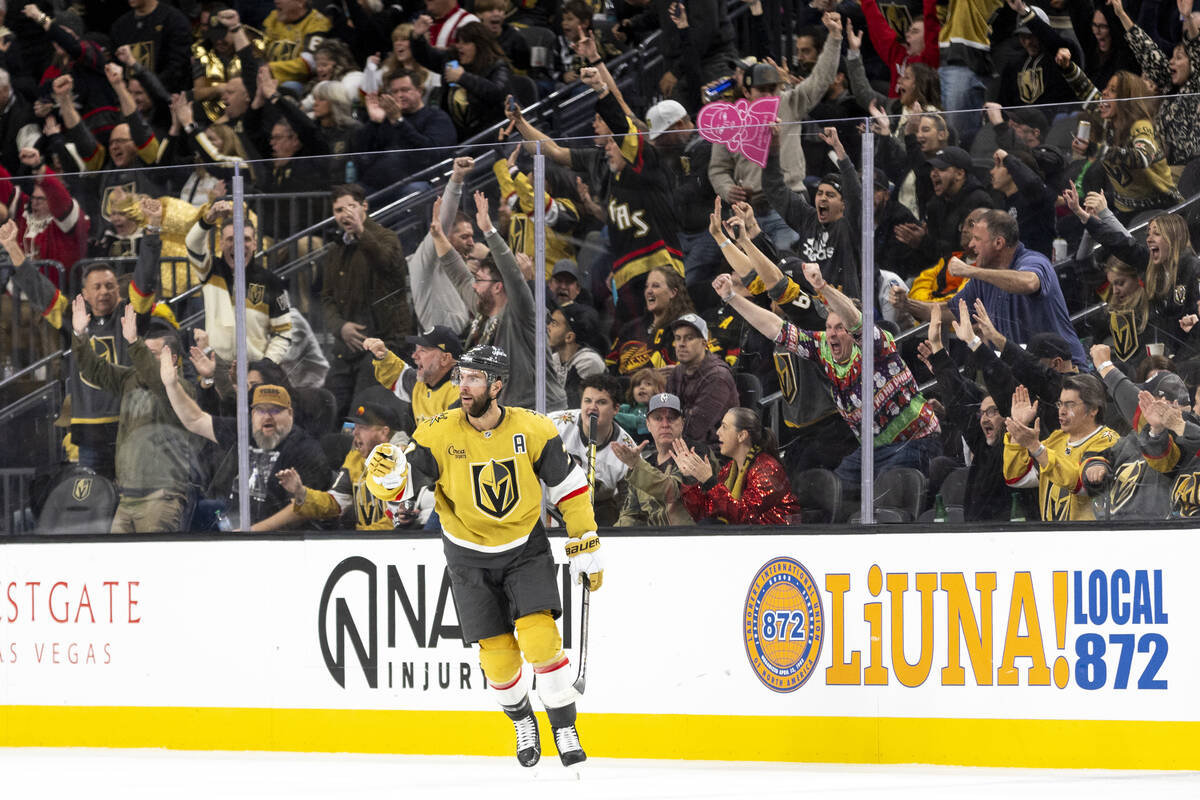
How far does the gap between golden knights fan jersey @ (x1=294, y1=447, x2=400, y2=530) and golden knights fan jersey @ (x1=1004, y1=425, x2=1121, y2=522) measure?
2658 mm

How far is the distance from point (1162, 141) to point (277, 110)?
5505 mm

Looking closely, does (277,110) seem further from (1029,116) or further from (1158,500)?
(1158,500)

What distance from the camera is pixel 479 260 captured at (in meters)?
7.15

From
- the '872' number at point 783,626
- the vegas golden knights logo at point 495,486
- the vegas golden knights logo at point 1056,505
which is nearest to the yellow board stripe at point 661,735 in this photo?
the '872' number at point 783,626

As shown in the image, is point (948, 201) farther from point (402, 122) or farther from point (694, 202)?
point (402, 122)

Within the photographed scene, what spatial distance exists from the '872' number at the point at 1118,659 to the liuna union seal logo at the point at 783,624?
3.29 ft

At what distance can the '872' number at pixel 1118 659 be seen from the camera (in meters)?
6.26

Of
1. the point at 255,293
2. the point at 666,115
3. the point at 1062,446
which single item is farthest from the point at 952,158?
the point at 255,293

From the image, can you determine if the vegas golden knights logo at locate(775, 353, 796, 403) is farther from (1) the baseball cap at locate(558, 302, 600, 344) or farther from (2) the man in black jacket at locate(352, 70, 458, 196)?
(2) the man in black jacket at locate(352, 70, 458, 196)

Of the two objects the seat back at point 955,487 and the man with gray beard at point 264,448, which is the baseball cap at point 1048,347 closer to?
the seat back at point 955,487

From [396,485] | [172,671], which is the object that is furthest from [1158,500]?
[172,671]

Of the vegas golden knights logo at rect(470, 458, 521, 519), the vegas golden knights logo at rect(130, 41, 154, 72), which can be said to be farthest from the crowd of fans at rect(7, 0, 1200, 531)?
the vegas golden knights logo at rect(130, 41, 154, 72)

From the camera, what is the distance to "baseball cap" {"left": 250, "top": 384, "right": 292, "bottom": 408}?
747 cm

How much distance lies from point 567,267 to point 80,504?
8.48 ft
